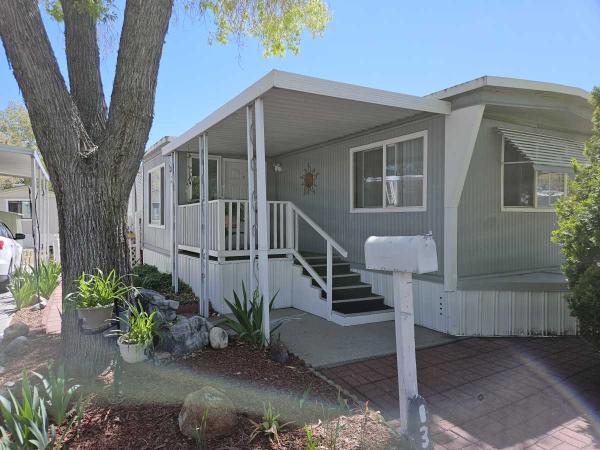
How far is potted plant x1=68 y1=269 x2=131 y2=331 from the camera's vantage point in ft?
10.00

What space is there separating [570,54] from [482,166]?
2144 mm

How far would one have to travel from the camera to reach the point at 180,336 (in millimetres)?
3975

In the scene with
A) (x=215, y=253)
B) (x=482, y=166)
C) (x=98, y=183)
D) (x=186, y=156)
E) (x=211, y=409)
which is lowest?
(x=211, y=409)

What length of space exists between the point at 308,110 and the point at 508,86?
2459 millimetres

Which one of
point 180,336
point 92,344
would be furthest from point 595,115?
point 92,344

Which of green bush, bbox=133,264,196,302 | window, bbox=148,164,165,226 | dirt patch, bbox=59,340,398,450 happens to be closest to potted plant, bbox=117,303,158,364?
dirt patch, bbox=59,340,398,450

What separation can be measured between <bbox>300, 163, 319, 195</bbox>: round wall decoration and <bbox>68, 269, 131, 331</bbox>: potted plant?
526 cm

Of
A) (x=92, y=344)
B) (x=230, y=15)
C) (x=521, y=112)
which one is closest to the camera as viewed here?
(x=92, y=344)

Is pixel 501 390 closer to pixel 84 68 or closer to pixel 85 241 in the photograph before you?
pixel 85 241

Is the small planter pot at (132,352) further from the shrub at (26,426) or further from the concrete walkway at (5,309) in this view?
the concrete walkway at (5,309)

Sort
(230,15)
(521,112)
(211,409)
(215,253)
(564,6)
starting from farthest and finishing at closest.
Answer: (230,15)
(215,253)
(521,112)
(564,6)
(211,409)

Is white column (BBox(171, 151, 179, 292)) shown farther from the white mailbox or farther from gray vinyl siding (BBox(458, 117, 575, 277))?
the white mailbox

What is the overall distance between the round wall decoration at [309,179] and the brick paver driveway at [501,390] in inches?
166

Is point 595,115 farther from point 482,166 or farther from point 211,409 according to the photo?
point 211,409
